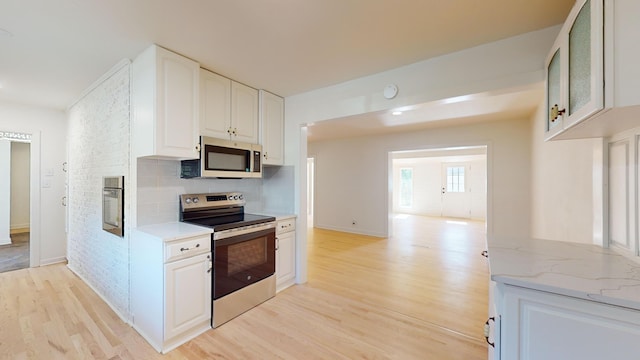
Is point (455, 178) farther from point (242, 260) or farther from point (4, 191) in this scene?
point (4, 191)

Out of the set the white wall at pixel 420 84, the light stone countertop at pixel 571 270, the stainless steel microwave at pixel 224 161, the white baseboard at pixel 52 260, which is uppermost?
the white wall at pixel 420 84

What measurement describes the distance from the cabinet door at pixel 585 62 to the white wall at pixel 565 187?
0.63 metres

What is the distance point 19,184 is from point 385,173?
8710 mm

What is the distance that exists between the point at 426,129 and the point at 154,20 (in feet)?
16.2

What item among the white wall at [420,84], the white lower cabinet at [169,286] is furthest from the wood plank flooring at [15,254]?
the white wall at [420,84]

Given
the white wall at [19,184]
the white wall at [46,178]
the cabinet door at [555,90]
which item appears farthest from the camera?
the white wall at [19,184]

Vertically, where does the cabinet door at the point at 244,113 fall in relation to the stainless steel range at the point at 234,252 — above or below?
above

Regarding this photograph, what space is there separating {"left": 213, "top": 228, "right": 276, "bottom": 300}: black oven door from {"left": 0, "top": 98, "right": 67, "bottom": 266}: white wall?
3.71m

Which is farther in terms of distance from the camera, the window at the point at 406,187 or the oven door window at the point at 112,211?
the window at the point at 406,187

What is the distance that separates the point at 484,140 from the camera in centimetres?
471

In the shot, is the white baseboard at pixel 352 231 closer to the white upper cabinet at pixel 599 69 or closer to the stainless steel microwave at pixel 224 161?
the stainless steel microwave at pixel 224 161

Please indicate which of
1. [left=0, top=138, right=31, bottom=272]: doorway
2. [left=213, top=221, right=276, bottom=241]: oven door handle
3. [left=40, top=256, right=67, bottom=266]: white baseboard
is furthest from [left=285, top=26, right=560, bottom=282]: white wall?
[left=0, top=138, right=31, bottom=272]: doorway

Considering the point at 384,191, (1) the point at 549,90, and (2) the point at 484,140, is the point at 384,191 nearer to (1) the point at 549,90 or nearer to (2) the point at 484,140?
(2) the point at 484,140

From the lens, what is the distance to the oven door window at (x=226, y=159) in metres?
2.42
